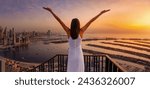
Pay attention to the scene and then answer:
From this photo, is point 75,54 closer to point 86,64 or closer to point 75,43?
point 75,43

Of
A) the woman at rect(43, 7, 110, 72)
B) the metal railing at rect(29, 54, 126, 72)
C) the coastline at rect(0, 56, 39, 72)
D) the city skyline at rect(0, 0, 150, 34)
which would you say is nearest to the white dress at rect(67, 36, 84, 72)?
the woman at rect(43, 7, 110, 72)

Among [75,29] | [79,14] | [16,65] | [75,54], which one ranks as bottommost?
[16,65]

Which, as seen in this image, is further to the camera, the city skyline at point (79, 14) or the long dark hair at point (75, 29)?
the city skyline at point (79, 14)

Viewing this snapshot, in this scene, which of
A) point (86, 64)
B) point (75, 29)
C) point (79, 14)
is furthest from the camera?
point (79, 14)

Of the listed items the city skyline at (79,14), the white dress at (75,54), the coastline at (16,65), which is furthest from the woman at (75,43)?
the coastline at (16,65)

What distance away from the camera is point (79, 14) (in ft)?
18.1

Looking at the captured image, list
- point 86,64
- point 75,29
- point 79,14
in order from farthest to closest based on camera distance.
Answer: point 79,14 < point 86,64 < point 75,29

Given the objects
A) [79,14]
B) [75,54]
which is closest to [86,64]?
[79,14]

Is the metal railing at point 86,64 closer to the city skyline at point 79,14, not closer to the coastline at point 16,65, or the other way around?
the coastline at point 16,65

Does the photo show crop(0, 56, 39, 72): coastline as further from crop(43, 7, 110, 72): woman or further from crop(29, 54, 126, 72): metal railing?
crop(43, 7, 110, 72): woman

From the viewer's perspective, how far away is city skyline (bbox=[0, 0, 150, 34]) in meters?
5.42

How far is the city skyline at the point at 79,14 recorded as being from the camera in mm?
5423

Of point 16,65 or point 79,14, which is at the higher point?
point 79,14

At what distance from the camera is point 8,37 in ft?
18.0
